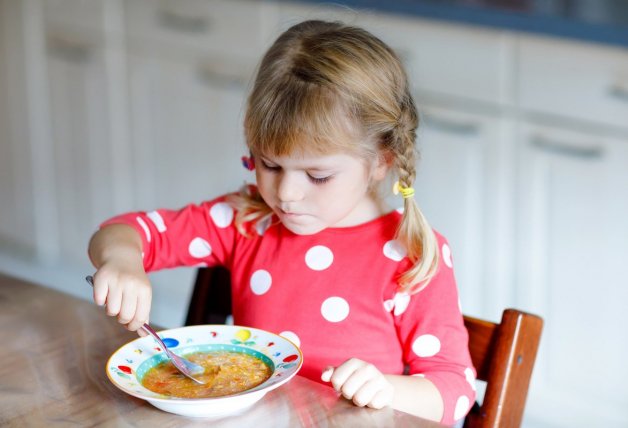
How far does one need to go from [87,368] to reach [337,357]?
30cm

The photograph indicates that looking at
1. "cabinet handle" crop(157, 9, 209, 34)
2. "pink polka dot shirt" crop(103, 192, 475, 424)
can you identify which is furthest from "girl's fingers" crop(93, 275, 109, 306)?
"cabinet handle" crop(157, 9, 209, 34)

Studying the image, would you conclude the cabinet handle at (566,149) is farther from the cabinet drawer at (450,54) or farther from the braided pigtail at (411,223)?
the braided pigtail at (411,223)

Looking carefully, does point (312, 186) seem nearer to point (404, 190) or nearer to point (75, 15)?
point (404, 190)

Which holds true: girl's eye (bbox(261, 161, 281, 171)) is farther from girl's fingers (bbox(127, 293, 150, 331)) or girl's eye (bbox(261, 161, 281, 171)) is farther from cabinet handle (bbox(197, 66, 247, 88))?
cabinet handle (bbox(197, 66, 247, 88))

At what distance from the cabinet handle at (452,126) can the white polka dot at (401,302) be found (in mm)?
1009

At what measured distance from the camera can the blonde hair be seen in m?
1.06

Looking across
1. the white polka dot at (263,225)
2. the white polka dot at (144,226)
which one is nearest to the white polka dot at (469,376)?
the white polka dot at (263,225)

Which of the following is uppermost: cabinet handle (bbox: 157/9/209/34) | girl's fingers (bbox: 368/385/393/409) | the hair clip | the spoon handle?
cabinet handle (bbox: 157/9/209/34)

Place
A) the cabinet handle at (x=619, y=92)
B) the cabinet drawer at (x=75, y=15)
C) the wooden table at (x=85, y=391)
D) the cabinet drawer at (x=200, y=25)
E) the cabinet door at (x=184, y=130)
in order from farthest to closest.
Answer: the cabinet drawer at (x=75, y=15) → the cabinet door at (x=184, y=130) → the cabinet drawer at (x=200, y=25) → the cabinet handle at (x=619, y=92) → the wooden table at (x=85, y=391)

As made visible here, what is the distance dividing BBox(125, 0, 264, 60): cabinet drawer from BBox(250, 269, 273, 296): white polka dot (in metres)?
1.26

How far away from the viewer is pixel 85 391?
0.91 meters

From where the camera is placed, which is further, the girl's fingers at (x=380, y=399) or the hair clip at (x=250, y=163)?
the hair clip at (x=250, y=163)

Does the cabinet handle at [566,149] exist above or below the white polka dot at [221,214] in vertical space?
below

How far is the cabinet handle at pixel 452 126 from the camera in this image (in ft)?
Result: 6.78
